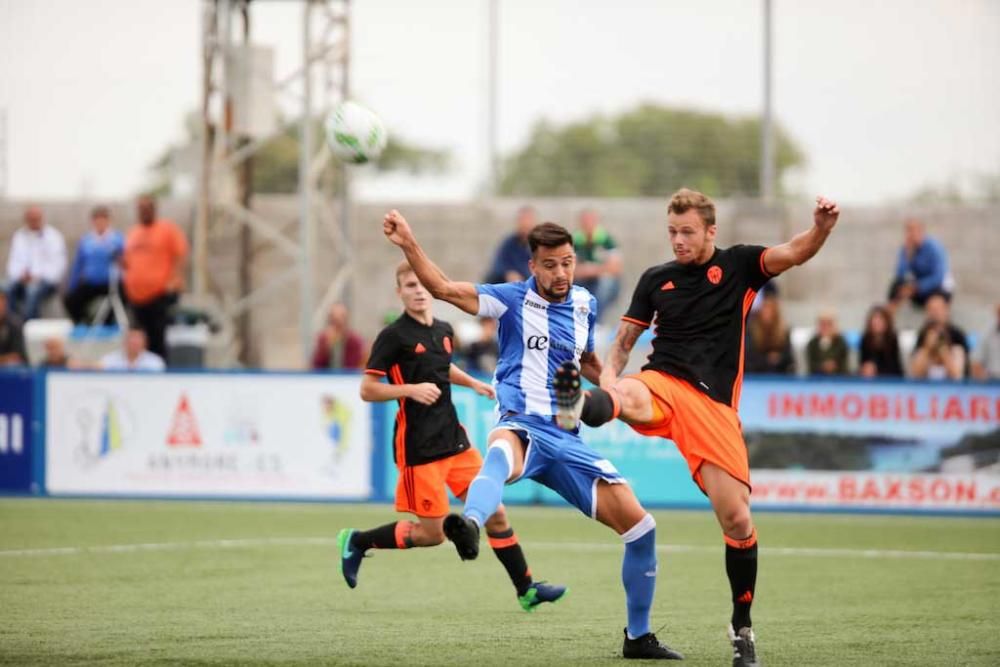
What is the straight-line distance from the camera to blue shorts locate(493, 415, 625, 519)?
8.11 m

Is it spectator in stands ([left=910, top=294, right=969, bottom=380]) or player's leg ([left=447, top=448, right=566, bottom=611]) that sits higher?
spectator in stands ([left=910, top=294, right=969, bottom=380])

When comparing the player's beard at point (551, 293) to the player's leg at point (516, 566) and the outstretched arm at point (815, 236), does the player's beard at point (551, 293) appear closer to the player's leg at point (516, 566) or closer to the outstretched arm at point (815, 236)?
the outstretched arm at point (815, 236)

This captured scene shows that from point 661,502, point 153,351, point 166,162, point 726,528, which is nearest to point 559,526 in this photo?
point 661,502

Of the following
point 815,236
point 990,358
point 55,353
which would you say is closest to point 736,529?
point 815,236

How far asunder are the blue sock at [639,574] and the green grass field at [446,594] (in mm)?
258

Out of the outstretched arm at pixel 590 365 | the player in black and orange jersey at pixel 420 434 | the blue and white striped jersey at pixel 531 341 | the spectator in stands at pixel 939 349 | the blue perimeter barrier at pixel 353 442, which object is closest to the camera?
the blue and white striped jersey at pixel 531 341

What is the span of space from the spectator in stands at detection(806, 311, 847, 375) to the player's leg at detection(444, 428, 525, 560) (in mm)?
10890

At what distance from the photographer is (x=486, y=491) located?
7.64 metres

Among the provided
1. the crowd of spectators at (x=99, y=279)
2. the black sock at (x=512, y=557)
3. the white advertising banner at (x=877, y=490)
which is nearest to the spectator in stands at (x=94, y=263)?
the crowd of spectators at (x=99, y=279)

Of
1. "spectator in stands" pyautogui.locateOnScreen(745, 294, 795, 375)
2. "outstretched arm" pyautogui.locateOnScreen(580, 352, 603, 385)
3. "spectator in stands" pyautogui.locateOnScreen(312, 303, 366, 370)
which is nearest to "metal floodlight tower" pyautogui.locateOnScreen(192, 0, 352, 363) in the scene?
"spectator in stands" pyautogui.locateOnScreen(312, 303, 366, 370)

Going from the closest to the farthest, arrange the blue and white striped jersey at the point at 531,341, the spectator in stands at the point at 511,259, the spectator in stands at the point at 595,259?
the blue and white striped jersey at the point at 531,341 < the spectator in stands at the point at 595,259 < the spectator in stands at the point at 511,259

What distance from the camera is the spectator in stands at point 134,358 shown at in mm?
18453

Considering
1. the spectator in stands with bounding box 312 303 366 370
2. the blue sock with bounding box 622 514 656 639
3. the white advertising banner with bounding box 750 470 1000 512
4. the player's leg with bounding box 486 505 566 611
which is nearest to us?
the blue sock with bounding box 622 514 656 639

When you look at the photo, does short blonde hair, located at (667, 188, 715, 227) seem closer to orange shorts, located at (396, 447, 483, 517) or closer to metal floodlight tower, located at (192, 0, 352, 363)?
orange shorts, located at (396, 447, 483, 517)
